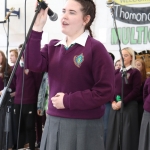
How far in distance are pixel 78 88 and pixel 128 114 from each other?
6.44ft

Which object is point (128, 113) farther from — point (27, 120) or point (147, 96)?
point (27, 120)

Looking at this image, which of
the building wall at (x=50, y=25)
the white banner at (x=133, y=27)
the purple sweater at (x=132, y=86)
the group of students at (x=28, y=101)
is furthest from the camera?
the building wall at (x=50, y=25)

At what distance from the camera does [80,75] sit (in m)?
1.35

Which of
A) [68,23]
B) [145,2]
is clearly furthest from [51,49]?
[145,2]

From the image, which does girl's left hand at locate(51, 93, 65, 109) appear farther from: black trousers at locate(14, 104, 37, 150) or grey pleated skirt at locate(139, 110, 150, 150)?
black trousers at locate(14, 104, 37, 150)

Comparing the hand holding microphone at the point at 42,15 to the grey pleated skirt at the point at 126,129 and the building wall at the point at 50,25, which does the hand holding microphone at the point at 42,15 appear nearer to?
the grey pleated skirt at the point at 126,129

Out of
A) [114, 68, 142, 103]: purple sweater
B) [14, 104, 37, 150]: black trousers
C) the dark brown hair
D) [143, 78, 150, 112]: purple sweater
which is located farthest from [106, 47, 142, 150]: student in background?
the dark brown hair

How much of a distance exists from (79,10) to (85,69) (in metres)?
0.29

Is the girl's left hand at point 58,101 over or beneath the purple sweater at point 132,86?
over

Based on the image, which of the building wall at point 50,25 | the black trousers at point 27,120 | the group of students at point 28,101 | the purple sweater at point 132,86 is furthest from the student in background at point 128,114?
the building wall at point 50,25

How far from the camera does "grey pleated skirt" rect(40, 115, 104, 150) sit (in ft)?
4.47

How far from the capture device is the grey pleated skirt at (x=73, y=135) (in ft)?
4.47

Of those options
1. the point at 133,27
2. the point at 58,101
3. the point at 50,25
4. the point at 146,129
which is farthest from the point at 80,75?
the point at 50,25

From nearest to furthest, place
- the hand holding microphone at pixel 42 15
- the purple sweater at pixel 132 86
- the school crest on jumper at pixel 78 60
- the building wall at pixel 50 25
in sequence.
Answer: the hand holding microphone at pixel 42 15
the school crest on jumper at pixel 78 60
the purple sweater at pixel 132 86
the building wall at pixel 50 25
